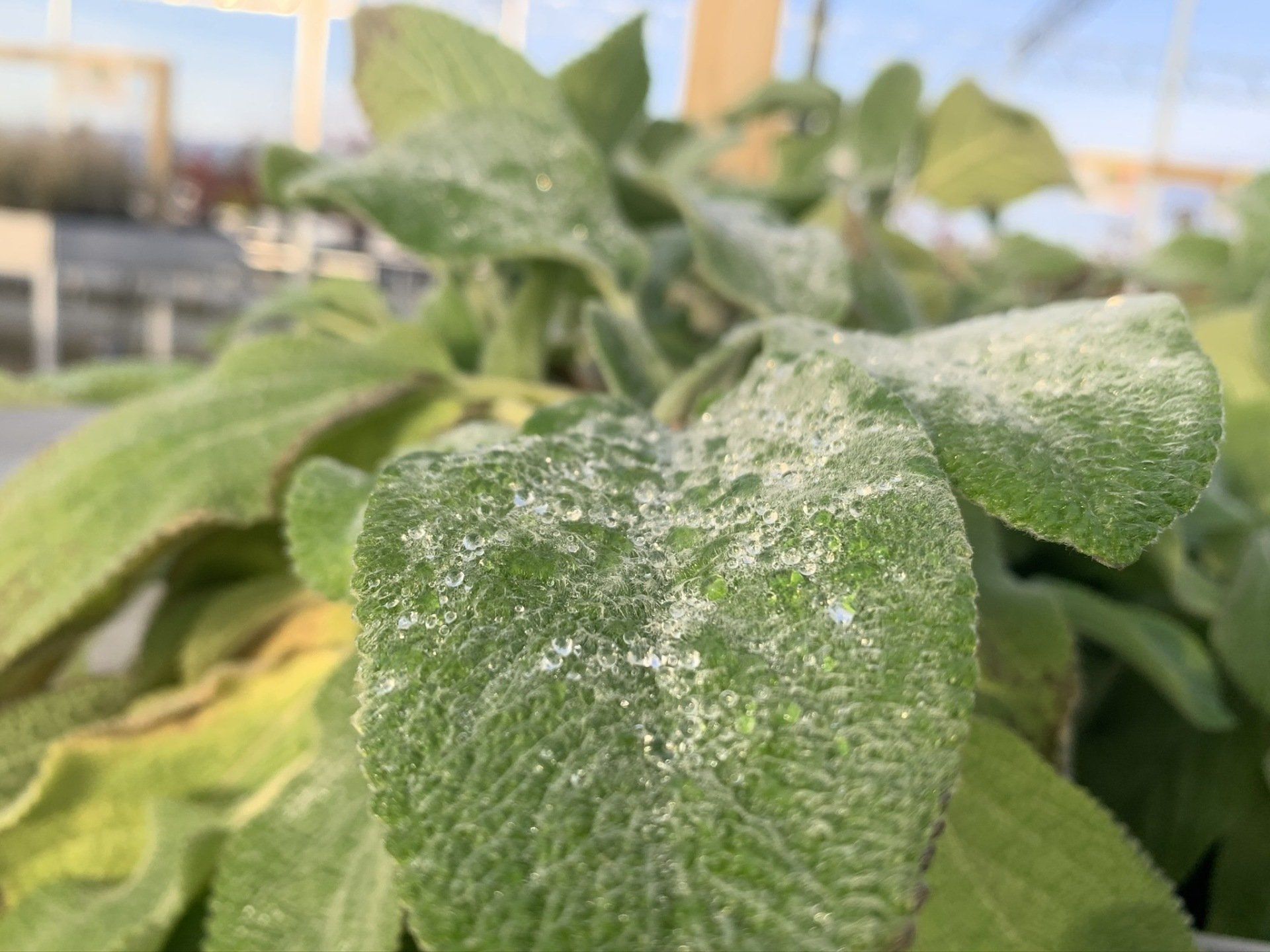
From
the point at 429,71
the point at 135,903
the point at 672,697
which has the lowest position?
the point at 135,903

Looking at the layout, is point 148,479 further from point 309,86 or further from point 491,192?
point 309,86

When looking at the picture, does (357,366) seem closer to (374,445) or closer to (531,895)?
(374,445)

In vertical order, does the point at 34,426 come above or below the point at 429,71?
below

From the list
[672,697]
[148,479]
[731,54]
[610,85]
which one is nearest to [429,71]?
[610,85]

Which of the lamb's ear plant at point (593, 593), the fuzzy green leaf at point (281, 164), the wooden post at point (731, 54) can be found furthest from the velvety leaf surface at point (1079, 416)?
the wooden post at point (731, 54)

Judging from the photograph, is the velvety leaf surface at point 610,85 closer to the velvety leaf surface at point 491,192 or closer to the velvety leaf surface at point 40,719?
the velvety leaf surface at point 491,192

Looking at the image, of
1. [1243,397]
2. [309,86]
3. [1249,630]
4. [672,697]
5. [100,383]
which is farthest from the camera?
[309,86]

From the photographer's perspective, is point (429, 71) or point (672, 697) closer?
point (672, 697)
